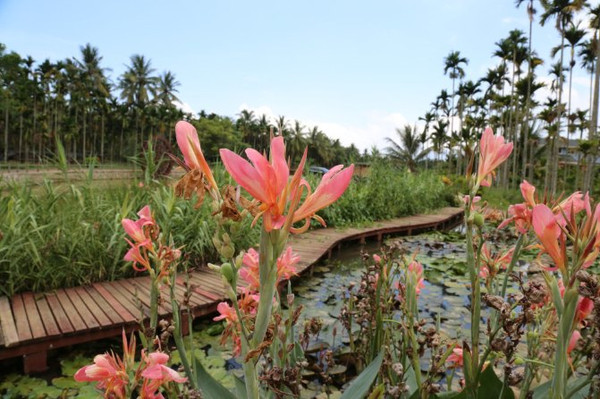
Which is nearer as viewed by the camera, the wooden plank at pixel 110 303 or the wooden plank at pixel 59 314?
Result: the wooden plank at pixel 59 314

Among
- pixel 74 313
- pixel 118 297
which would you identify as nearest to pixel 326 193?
pixel 74 313

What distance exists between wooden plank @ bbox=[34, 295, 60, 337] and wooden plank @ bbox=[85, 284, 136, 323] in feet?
1.01

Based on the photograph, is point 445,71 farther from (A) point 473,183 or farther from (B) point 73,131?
(A) point 473,183

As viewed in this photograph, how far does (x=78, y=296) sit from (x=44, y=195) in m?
1.36

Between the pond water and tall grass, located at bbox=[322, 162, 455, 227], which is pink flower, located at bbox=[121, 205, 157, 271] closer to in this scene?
the pond water

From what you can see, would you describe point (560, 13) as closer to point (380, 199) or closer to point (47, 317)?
point (380, 199)

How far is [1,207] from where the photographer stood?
10.1 ft

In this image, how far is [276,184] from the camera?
18.9 inches

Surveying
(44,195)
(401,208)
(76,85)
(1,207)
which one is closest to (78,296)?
(1,207)

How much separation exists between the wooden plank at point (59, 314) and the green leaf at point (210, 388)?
1.84 meters

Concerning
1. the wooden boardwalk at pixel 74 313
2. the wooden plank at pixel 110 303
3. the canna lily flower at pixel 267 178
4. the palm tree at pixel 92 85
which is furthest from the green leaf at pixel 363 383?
the palm tree at pixel 92 85

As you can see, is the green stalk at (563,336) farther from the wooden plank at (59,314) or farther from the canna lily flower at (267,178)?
the wooden plank at (59,314)

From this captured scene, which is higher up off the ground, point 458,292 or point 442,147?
point 442,147

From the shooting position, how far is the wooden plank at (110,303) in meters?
2.48
